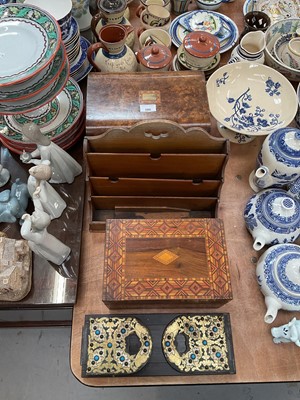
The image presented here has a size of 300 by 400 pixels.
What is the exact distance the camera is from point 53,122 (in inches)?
44.1

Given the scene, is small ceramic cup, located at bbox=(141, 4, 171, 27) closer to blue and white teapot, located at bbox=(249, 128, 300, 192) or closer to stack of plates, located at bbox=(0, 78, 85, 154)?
stack of plates, located at bbox=(0, 78, 85, 154)

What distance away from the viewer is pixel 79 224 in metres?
1.07

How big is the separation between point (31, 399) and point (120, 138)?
1179mm

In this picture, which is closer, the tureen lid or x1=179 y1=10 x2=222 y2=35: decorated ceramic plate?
the tureen lid

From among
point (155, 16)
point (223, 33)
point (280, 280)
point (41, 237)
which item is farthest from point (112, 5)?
point (280, 280)

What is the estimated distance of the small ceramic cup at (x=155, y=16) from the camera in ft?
4.22

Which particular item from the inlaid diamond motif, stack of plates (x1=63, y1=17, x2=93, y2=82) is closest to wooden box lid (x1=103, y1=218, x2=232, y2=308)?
the inlaid diamond motif

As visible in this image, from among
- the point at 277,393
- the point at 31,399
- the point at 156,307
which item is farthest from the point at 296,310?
the point at 31,399

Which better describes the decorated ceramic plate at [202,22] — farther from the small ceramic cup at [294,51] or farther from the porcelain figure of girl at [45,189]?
the porcelain figure of girl at [45,189]

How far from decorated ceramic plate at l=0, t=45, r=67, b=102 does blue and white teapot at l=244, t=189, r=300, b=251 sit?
621mm

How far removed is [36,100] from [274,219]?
0.68 m

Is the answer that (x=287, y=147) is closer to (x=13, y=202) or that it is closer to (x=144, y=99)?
(x=144, y=99)

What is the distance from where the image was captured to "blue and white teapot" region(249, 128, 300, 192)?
3.26 feet

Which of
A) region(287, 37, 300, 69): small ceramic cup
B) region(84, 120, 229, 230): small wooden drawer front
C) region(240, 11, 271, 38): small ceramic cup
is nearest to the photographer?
region(84, 120, 229, 230): small wooden drawer front
